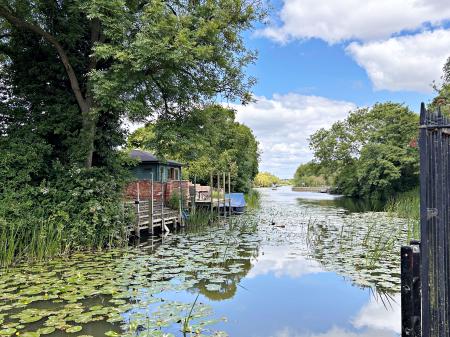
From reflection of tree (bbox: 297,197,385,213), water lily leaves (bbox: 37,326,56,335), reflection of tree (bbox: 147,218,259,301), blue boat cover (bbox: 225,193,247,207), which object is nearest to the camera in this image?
water lily leaves (bbox: 37,326,56,335)

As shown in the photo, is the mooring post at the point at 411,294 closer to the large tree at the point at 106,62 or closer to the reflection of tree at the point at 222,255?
A: the reflection of tree at the point at 222,255

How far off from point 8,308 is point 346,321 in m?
5.45

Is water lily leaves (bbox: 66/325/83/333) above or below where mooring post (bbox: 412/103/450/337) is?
below

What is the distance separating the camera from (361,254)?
33.7 feet

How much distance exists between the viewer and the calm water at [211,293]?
5.29m

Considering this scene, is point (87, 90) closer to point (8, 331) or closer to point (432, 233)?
point (8, 331)

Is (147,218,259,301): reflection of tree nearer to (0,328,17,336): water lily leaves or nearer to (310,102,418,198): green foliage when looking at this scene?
(0,328,17,336): water lily leaves

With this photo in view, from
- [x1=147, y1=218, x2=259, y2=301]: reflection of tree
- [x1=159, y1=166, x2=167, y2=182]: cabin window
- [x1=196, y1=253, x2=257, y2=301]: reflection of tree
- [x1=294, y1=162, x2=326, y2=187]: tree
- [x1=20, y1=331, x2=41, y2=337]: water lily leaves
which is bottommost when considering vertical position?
[x1=196, y1=253, x2=257, y2=301]: reflection of tree

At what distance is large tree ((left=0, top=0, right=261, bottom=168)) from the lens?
31.7 ft

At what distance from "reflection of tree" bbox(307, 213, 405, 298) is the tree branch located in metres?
8.66

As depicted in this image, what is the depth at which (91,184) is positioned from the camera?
427 inches

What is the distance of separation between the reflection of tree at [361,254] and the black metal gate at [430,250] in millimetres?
4750

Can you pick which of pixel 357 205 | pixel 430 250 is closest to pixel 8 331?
pixel 430 250

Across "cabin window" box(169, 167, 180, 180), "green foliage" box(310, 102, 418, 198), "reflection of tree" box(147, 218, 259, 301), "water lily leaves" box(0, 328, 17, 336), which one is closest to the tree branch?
"reflection of tree" box(147, 218, 259, 301)
